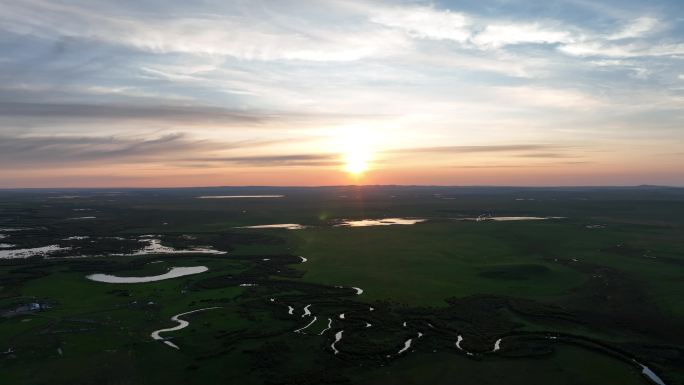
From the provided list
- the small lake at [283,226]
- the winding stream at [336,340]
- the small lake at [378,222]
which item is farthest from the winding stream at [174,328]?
the small lake at [378,222]

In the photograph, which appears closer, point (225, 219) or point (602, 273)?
point (602, 273)

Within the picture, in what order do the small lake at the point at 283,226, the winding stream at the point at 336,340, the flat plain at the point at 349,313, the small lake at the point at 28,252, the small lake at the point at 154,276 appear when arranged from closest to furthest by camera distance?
the flat plain at the point at 349,313
the winding stream at the point at 336,340
the small lake at the point at 154,276
the small lake at the point at 28,252
the small lake at the point at 283,226

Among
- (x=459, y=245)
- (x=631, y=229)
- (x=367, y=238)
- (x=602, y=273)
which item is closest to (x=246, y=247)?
(x=367, y=238)

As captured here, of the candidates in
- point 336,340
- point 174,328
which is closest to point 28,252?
point 174,328

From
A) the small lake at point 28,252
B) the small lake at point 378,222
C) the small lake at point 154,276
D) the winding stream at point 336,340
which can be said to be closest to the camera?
the winding stream at point 336,340

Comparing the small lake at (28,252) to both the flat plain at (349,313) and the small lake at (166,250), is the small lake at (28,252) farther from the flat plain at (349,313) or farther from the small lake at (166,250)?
the small lake at (166,250)

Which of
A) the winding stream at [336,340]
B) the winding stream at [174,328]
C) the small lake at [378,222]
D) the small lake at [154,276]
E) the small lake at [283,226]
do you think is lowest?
the winding stream at [336,340]

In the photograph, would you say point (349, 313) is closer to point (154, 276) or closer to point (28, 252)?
point (154, 276)

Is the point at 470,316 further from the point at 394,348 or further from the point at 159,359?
the point at 159,359

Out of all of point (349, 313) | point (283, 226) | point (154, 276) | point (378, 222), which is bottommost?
point (349, 313)
